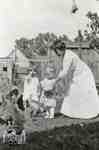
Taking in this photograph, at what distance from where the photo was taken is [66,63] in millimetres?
5500

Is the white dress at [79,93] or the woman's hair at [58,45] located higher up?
the woman's hair at [58,45]

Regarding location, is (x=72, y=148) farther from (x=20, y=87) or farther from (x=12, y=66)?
(x=12, y=66)

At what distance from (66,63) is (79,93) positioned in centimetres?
66

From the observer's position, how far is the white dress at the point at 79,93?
17.9 ft

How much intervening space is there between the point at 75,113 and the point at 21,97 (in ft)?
3.68

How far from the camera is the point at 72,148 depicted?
5.21 m

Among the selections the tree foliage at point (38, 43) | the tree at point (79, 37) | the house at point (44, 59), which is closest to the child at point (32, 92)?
Result: the house at point (44, 59)

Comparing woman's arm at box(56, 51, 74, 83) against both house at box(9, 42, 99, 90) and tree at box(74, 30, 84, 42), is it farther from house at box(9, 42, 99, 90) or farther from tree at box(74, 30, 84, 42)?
tree at box(74, 30, 84, 42)

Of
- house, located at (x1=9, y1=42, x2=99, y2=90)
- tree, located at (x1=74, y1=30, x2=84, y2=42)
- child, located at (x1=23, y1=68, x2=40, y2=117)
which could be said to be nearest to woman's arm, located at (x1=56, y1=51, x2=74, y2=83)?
house, located at (x1=9, y1=42, x2=99, y2=90)

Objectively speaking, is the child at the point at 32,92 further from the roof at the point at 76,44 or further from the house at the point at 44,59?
the roof at the point at 76,44

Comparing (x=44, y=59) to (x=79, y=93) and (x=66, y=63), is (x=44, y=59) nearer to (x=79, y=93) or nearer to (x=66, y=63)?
(x=66, y=63)

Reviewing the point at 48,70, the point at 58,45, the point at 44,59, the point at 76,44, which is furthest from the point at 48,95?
the point at 76,44

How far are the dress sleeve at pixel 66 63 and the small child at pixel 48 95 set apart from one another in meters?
0.22

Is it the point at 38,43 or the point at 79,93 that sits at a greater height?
the point at 38,43
